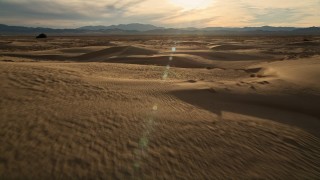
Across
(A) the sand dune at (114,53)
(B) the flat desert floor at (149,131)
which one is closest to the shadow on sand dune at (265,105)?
(B) the flat desert floor at (149,131)

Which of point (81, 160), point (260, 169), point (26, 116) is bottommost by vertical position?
point (260, 169)

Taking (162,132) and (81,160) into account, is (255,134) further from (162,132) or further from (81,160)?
(81,160)

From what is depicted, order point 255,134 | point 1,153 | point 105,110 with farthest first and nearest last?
point 105,110 → point 255,134 → point 1,153

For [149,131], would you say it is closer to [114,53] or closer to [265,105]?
[265,105]

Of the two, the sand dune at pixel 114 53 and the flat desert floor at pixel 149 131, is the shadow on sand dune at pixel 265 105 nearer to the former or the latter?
the flat desert floor at pixel 149 131

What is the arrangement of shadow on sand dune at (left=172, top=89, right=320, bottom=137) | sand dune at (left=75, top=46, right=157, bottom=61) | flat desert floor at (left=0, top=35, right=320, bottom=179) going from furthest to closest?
sand dune at (left=75, top=46, right=157, bottom=61), shadow on sand dune at (left=172, top=89, right=320, bottom=137), flat desert floor at (left=0, top=35, right=320, bottom=179)

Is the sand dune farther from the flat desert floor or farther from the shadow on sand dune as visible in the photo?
the shadow on sand dune

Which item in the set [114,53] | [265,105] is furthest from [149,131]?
[114,53]

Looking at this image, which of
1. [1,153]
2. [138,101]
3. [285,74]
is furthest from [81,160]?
[285,74]

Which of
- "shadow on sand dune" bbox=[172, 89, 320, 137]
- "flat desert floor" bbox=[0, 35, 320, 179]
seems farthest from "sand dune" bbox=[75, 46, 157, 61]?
"shadow on sand dune" bbox=[172, 89, 320, 137]
